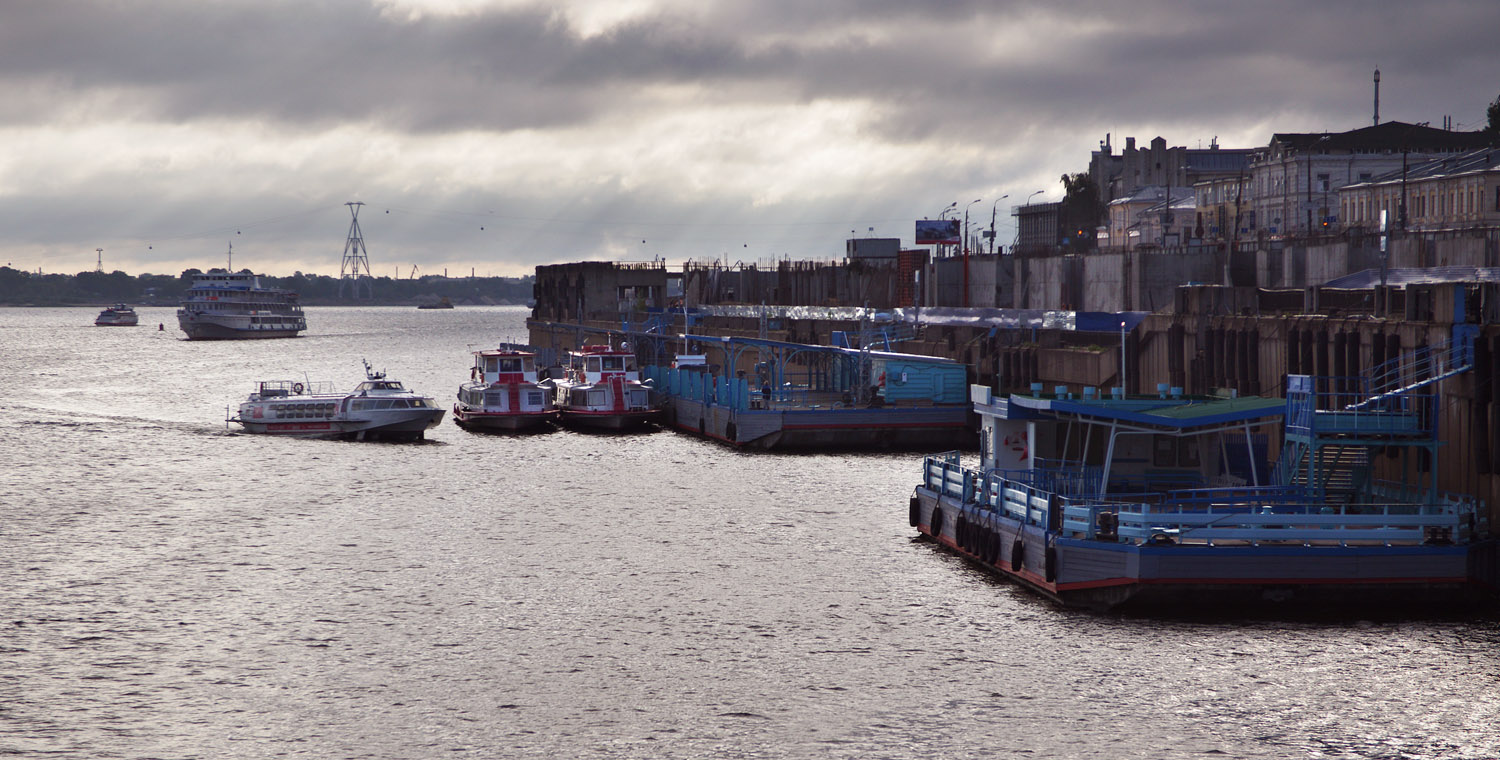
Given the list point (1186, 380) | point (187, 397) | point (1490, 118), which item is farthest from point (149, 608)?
point (1490, 118)

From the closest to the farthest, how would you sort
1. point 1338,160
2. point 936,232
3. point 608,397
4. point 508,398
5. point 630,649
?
1. point 630,649
2. point 508,398
3. point 608,397
4. point 1338,160
5. point 936,232

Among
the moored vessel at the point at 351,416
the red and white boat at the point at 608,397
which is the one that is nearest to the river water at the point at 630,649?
the moored vessel at the point at 351,416

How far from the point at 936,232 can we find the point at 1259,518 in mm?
118786

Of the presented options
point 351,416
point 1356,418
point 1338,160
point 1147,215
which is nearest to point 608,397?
point 351,416

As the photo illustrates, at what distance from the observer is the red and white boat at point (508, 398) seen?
3258 inches

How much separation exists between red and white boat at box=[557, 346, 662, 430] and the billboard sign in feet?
220

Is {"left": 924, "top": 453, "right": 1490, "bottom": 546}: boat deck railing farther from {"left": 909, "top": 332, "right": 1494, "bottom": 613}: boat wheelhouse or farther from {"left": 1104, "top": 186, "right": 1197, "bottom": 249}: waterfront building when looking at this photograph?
{"left": 1104, "top": 186, "right": 1197, "bottom": 249}: waterfront building

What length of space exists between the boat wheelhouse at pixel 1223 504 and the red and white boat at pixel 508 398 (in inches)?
1820

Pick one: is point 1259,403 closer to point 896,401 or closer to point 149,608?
point 149,608

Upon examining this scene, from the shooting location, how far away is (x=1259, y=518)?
31156mm

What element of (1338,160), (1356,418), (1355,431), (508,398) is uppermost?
(1338,160)

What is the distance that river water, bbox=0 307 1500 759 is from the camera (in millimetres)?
26703

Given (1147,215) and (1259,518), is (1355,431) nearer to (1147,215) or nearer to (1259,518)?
(1259,518)

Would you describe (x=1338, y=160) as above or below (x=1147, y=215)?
above
